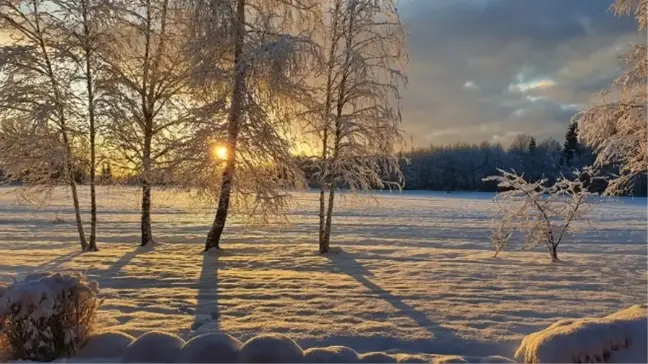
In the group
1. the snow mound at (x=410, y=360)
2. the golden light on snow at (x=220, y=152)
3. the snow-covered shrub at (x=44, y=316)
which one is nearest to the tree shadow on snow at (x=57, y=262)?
the golden light on snow at (x=220, y=152)

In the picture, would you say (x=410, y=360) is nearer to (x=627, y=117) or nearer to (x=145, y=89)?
(x=627, y=117)

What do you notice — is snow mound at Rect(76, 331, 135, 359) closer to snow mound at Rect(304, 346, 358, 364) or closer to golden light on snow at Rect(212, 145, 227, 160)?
snow mound at Rect(304, 346, 358, 364)

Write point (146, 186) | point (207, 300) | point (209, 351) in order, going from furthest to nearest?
point (146, 186) < point (207, 300) < point (209, 351)

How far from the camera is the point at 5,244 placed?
14.4 meters

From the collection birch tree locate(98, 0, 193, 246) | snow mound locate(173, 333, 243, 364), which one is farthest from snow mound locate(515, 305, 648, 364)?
birch tree locate(98, 0, 193, 246)

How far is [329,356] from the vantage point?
13.7 ft

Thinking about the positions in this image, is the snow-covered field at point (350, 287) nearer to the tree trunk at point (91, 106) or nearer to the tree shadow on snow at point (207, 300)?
the tree shadow on snow at point (207, 300)

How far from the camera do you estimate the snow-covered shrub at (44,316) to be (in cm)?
423

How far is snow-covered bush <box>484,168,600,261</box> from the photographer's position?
11625 mm

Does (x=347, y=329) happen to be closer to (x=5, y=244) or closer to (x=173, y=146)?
(x=173, y=146)

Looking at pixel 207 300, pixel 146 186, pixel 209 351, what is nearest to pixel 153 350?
pixel 209 351

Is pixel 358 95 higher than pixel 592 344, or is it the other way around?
pixel 358 95

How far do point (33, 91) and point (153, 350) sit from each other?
10663 mm

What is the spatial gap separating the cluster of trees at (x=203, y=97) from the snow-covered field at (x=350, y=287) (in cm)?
125
